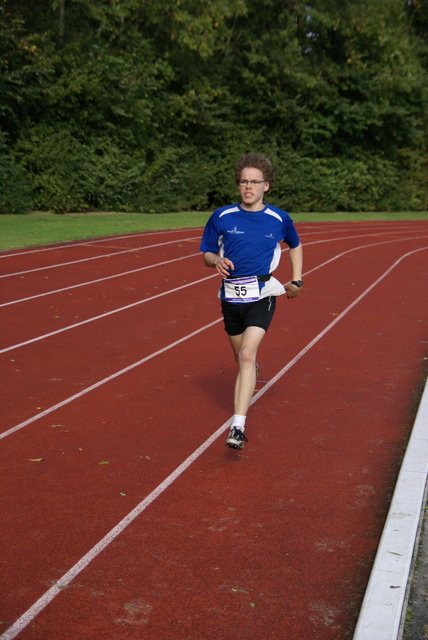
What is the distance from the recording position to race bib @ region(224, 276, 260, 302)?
589cm

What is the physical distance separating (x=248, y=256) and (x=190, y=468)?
1.52 m

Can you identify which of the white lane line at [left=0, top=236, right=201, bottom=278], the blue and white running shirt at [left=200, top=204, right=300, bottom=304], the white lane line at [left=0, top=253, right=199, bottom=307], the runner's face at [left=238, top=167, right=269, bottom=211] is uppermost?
the runner's face at [left=238, top=167, right=269, bottom=211]

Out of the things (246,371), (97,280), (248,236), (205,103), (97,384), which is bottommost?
(97,280)

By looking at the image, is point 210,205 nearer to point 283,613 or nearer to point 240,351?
point 240,351

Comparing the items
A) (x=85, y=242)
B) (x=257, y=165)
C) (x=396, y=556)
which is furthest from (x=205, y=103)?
(x=396, y=556)

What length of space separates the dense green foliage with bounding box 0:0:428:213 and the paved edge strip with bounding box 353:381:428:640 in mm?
26798

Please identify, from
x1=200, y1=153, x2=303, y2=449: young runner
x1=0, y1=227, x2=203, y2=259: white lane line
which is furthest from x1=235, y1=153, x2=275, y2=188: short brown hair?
x1=0, y1=227, x2=203, y2=259: white lane line

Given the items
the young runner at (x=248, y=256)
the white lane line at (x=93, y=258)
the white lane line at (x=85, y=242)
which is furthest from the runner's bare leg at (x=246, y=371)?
the white lane line at (x=85, y=242)

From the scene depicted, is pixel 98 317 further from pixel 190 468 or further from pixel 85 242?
pixel 85 242

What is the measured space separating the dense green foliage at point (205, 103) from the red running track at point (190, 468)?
21.7 metres

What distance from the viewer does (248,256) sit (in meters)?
5.86

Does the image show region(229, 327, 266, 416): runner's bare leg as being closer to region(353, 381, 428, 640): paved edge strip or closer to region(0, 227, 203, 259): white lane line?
region(353, 381, 428, 640): paved edge strip

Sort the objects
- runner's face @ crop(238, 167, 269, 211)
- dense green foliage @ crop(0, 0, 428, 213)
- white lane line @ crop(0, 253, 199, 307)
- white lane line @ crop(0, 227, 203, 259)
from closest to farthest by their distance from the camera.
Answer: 1. runner's face @ crop(238, 167, 269, 211)
2. white lane line @ crop(0, 253, 199, 307)
3. white lane line @ crop(0, 227, 203, 259)
4. dense green foliage @ crop(0, 0, 428, 213)

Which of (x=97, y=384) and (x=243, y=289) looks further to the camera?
(x=97, y=384)
